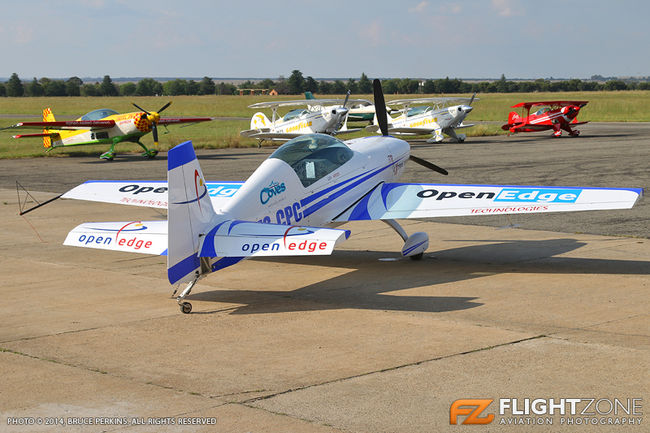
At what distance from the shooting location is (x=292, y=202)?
1062cm

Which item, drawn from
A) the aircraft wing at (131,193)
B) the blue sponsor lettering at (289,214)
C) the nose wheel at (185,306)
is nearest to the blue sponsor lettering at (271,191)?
the blue sponsor lettering at (289,214)

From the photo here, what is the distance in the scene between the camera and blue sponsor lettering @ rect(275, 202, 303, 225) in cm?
1027

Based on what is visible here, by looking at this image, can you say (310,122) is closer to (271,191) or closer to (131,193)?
(131,193)

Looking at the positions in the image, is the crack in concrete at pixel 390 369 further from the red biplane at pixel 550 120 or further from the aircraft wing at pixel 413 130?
the red biplane at pixel 550 120

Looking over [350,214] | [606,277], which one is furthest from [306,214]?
[606,277]

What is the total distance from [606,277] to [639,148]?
24.3m

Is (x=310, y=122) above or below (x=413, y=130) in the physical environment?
above

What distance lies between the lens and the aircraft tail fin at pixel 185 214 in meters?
8.35

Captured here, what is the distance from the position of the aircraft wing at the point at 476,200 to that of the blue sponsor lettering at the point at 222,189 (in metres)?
2.46

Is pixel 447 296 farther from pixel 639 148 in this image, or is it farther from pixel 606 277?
pixel 639 148

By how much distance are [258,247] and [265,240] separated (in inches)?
4.2

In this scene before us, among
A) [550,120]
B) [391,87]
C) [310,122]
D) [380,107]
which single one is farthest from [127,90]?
[380,107]

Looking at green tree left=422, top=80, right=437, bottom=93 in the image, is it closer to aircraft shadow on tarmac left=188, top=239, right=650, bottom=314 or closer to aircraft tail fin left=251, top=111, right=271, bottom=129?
aircraft tail fin left=251, top=111, right=271, bottom=129

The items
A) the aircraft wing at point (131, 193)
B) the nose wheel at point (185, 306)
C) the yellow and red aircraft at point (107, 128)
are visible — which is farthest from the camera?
the yellow and red aircraft at point (107, 128)
